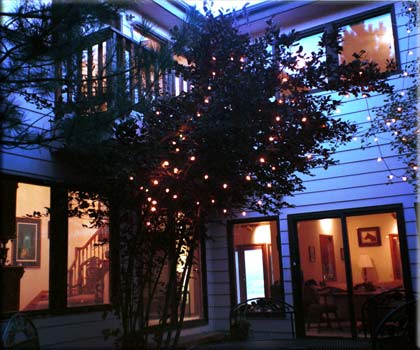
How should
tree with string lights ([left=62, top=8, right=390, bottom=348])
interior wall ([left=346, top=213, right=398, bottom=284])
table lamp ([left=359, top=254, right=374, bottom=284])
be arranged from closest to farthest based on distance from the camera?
tree with string lights ([left=62, top=8, right=390, bottom=348]), interior wall ([left=346, top=213, right=398, bottom=284]), table lamp ([left=359, top=254, right=374, bottom=284])

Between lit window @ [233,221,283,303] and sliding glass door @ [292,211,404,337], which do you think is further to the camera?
lit window @ [233,221,283,303]

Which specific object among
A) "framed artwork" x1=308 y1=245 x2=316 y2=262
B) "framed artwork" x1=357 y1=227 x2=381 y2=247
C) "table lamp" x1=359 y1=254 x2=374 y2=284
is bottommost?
"table lamp" x1=359 y1=254 x2=374 y2=284

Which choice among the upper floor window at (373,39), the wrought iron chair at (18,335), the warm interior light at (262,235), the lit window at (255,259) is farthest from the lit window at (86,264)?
the upper floor window at (373,39)

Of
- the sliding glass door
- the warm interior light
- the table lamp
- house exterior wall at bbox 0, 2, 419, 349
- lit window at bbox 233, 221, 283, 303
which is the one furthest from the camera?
the warm interior light

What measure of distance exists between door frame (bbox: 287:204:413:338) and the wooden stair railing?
2.90m

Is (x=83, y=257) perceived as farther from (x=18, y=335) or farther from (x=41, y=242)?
(x=18, y=335)

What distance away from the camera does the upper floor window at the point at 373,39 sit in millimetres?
7215

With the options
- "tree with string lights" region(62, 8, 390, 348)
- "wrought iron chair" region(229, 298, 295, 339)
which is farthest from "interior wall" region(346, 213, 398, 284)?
"tree with string lights" region(62, 8, 390, 348)

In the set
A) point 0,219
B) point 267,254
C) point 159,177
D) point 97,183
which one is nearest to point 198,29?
point 159,177

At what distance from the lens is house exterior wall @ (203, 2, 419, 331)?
6742 millimetres

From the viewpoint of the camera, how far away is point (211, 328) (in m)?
7.87

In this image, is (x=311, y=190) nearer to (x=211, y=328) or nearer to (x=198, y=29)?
(x=211, y=328)

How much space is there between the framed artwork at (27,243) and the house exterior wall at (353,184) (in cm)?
235

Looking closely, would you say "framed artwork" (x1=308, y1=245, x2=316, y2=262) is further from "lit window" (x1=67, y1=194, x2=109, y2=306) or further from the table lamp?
"lit window" (x1=67, y1=194, x2=109, y2=306)
